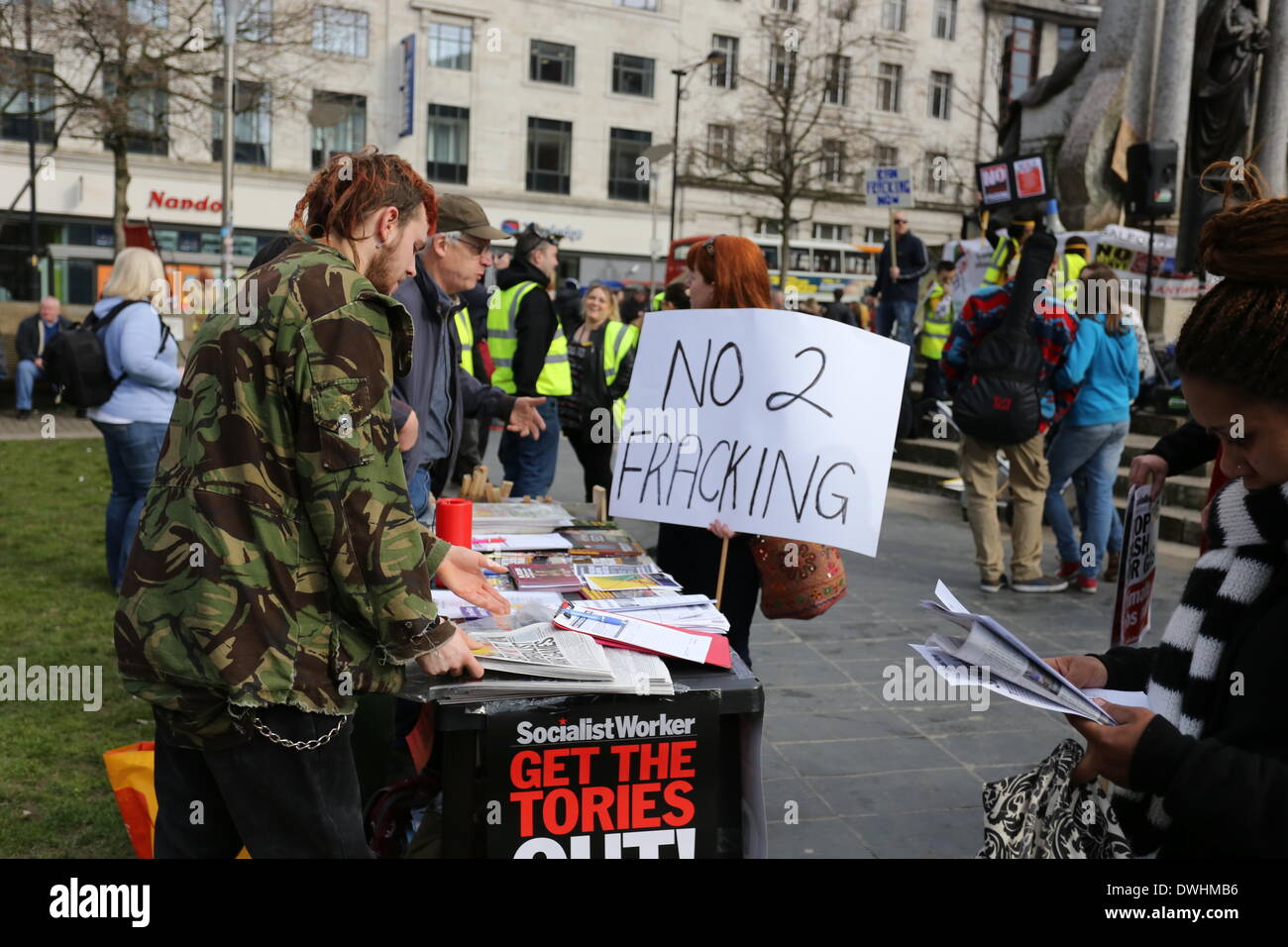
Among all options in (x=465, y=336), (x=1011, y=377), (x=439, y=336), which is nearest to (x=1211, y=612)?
(x=439, y=336)

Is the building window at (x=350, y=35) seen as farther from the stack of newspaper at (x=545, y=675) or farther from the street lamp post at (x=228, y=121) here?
the stack of newspaper at (x=545, y=675)

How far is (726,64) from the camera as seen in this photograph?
41188mm

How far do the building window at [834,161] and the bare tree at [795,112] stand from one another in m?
0.03

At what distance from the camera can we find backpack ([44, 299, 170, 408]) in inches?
237

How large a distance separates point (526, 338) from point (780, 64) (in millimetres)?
35971

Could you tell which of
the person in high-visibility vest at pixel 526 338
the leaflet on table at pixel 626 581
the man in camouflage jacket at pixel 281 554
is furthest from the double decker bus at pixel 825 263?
the man in camouflage jacket at pixel 281 554

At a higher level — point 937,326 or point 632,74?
point 632,74

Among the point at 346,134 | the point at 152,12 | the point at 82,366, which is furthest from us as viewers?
the point at 346,134

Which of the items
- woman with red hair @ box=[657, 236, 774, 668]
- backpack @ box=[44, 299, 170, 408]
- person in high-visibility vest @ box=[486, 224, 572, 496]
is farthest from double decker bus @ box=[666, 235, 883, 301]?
woman with red hair @ box=[657, 236, 774, 668]

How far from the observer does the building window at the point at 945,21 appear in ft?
146

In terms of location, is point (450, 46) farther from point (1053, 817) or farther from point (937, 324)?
point (1053, 817)

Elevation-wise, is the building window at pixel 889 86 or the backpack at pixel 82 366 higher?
the building window at pixel 889 86

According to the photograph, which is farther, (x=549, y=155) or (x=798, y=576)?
(x=549, y=155)
